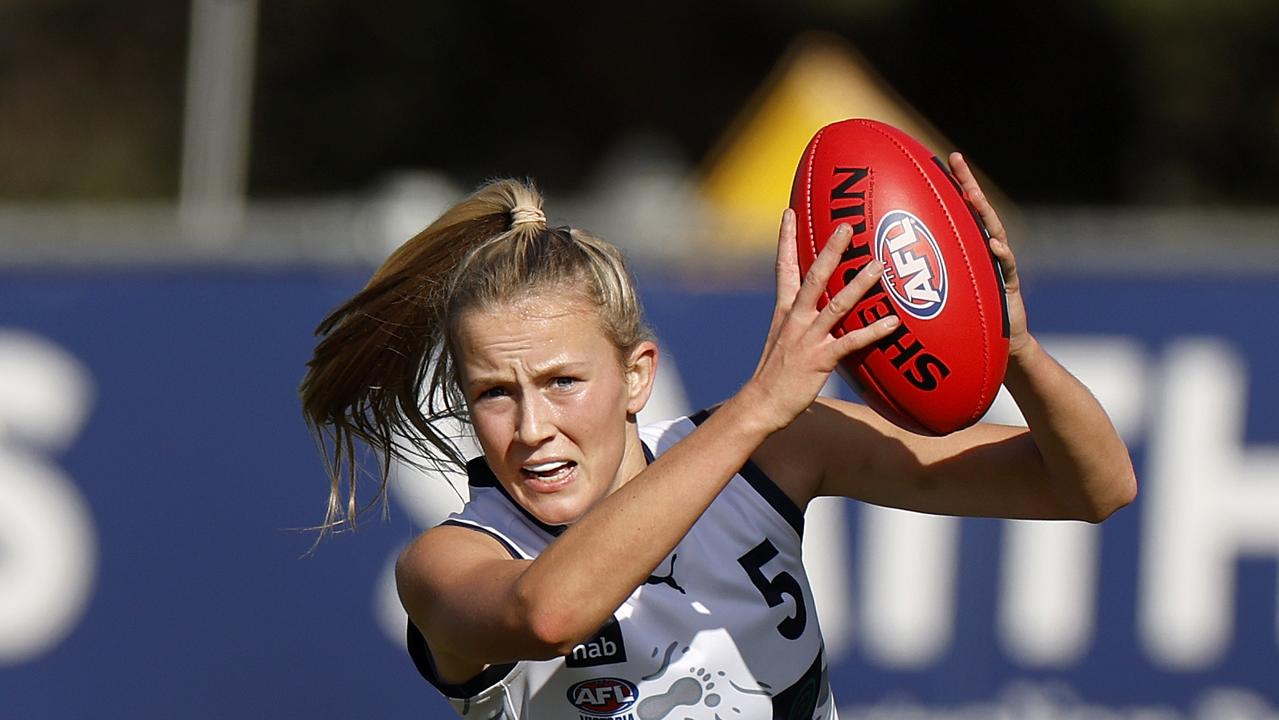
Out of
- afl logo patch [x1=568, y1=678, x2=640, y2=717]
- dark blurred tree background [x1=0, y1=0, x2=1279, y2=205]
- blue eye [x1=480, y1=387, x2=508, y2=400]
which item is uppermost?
dark blurred tree background [x1=0, y1=0, x2=1279, y2=205]

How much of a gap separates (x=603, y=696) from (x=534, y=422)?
0.52 meters

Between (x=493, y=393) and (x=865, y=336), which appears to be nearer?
(x=865, y=336)

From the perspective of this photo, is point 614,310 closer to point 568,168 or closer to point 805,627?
point 805,627

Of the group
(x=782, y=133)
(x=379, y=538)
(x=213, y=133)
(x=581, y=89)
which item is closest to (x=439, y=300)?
(x=379, y=538)

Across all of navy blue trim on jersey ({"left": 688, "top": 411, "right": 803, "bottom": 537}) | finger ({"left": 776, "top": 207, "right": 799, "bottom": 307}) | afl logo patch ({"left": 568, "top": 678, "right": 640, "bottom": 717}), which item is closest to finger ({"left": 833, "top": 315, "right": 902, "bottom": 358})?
finger ({"left": 776, "top": 207, "right": 799, "bottom": 307})

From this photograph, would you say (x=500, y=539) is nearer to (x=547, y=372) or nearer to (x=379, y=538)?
(x=547, y=372)

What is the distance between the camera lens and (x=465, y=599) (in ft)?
9.22

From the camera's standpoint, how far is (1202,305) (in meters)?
6.14

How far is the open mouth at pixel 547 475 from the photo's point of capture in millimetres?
2908

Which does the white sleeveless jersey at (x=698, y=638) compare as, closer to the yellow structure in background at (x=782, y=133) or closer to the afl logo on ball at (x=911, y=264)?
the afl logo on ball at (x=911, y=264)

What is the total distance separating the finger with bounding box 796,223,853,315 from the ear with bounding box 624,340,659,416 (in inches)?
18.3

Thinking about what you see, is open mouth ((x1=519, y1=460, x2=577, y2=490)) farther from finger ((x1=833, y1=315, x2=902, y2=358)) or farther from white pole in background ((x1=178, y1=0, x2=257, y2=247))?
white pole in background ((x1=178, y1=0, x2=257, y2=247))

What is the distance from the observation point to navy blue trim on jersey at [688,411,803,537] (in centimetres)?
311

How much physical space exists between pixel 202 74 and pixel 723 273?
3.56 meters
